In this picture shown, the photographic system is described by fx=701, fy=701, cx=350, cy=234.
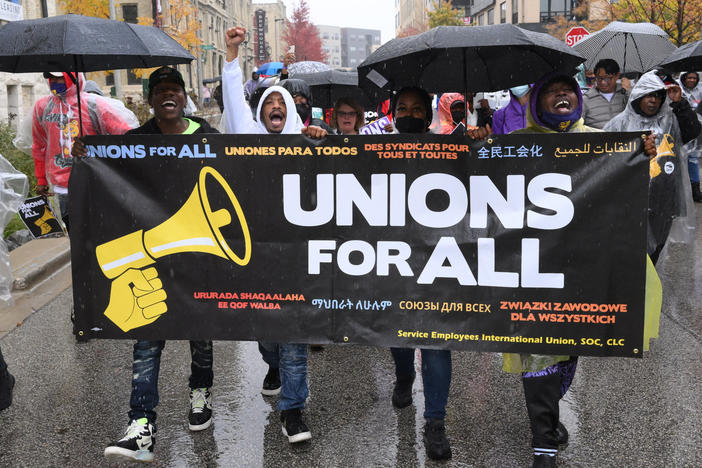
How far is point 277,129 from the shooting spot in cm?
405

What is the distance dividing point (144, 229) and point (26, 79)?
2018 cm

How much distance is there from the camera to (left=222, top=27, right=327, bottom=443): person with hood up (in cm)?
375

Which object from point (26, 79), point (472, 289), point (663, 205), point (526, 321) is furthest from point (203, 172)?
point (26, 79)

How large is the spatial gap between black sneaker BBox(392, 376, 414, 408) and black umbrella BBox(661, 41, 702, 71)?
14.6 ft

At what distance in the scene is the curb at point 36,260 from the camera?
7.09m

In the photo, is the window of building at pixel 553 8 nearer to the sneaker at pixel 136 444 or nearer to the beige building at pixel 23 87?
the beige building at pixel 23 87

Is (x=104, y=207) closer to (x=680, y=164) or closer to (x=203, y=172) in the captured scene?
(x=203, y=172)

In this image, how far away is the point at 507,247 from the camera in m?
3.41

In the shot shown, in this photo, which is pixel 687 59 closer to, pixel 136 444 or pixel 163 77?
pixel 163 77

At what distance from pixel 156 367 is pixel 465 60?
100 inches

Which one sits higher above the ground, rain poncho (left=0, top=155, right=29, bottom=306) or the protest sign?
rain poncho (left=0, top=155, right=29, bottom=306)

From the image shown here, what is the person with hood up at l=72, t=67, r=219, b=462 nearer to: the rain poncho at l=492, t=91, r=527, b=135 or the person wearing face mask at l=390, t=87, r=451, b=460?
the person wearing face mask at l=390, t=87, r=451, b=460

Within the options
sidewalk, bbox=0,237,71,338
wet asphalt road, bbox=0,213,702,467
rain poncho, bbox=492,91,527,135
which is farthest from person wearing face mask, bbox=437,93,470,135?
sidewalk, bbox=0,237,71,338

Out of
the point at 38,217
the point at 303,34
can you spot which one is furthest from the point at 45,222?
the point at 303,34
